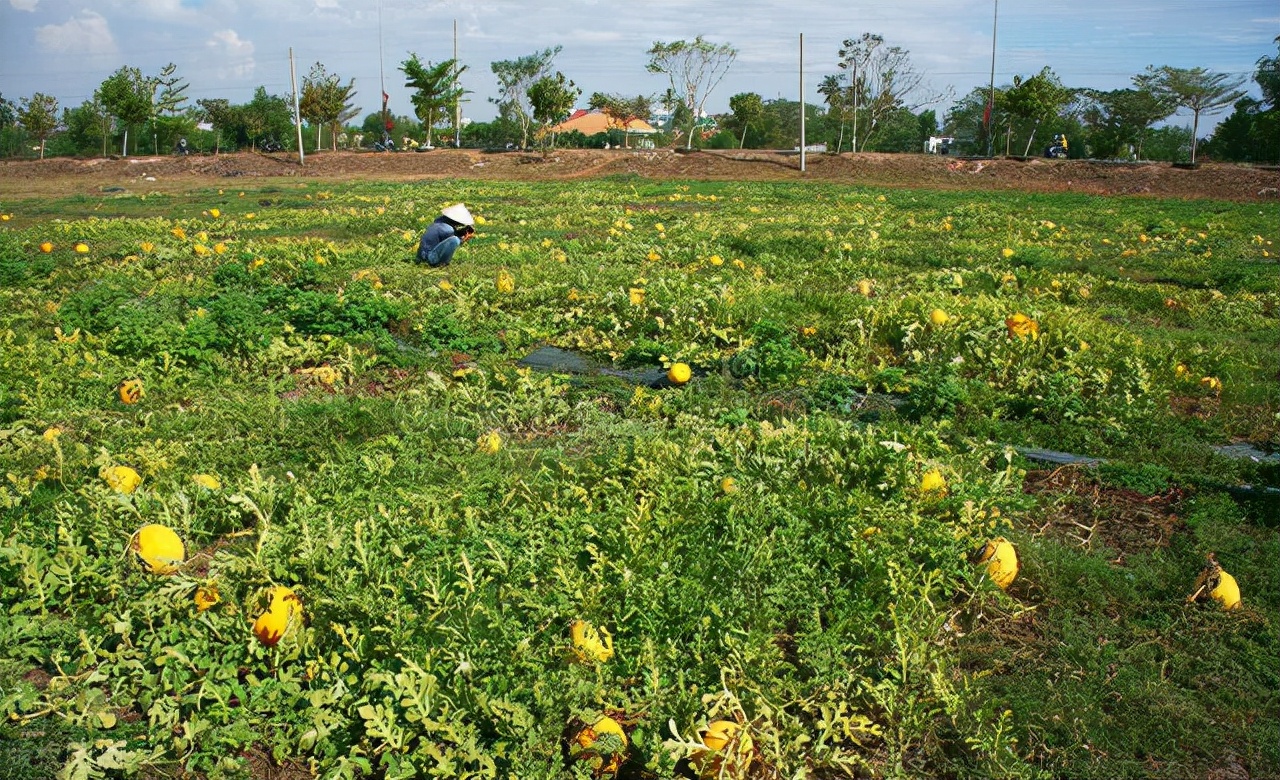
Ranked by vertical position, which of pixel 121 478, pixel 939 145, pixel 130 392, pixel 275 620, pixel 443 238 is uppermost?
pixel 939 145

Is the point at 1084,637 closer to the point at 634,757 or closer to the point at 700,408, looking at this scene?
the point at 634,757

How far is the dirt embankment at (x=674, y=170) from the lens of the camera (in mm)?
28828

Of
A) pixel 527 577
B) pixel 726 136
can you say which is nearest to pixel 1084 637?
pixel 527 577

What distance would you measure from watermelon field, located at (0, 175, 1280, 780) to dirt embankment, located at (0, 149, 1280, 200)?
24027 mm

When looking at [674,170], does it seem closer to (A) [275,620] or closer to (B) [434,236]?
(B) [434,236]

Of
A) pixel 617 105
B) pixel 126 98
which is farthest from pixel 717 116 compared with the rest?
pixel 126 98

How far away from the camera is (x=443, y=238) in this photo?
1061cm

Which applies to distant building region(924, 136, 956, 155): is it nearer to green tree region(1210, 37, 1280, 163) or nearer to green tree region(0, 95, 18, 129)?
green tree region(1210, 37, 1280, 163)

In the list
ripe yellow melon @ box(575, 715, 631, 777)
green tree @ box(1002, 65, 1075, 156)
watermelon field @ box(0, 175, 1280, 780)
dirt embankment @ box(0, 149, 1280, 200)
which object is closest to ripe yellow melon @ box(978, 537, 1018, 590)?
watermelon field @ box(0, 175, 1280, 780)

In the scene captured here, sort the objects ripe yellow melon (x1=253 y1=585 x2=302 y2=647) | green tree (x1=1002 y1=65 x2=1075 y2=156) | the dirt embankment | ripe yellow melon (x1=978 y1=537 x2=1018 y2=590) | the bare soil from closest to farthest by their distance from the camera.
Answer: ripe yellow melon (x1=253 y1=585 x2=302 y2=647) < ripe yellow melon (x1=978 y1=537 x2=1018 y2=590) < the bare soil < the dirt embankment < green tree (x1=1002 y1=65 x2=1075 y2=156)

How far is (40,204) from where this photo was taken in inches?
848

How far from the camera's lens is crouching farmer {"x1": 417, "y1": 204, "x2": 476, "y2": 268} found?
412 inches

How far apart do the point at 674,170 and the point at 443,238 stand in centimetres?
2525

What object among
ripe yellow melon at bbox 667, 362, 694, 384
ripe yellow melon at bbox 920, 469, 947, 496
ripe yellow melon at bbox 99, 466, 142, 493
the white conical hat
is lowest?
ripe yellow melon at bbox 99, 466, 142, 493
